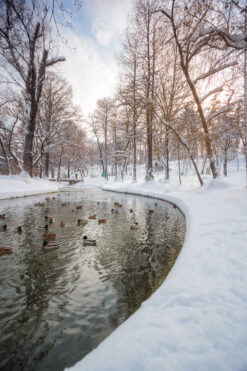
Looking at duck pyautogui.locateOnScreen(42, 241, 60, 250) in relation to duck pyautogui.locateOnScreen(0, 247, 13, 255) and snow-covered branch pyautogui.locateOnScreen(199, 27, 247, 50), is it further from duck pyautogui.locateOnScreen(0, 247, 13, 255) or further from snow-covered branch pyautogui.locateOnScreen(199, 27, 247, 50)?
snow-covered branch pyautogui.locateOnScreen(199, 27, 247, 50)

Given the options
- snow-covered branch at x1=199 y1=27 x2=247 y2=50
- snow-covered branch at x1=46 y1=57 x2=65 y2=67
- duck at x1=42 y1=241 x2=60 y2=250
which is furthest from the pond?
snow-covered branch at x1=46 y1=57 x2=65 y2=67

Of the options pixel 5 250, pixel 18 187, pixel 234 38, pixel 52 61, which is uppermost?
pixel 52 61

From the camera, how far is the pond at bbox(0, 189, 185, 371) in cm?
224

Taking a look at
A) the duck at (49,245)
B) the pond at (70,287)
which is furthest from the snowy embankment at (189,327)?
the duck at (49,245)

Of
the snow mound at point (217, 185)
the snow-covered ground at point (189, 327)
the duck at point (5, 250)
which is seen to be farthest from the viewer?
the snow mound at point (217, 185)

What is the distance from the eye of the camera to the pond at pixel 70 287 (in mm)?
2236

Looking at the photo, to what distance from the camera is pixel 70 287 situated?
3.38m

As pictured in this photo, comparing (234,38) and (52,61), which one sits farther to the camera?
(52,61)

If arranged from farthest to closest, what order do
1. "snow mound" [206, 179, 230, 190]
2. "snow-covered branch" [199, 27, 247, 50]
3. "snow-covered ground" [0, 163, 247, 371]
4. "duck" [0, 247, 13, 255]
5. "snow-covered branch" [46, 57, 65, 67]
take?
1. "snow-covered branch" [46, 57, 65, 67]
2. "snow mound" [206, 179, 230, 190]
3. "snow-covered branch" [199, 27, 247, 50]
4. "duck" [0, 247, 13, 255]
5. "snow-covered ground" [0, 163, 247, 371]

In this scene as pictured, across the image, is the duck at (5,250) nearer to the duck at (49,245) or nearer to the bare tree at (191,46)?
the duck at (49,245)

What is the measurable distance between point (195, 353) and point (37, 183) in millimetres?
19337

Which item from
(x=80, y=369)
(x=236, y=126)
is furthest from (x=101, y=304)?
(x=236, y=126)

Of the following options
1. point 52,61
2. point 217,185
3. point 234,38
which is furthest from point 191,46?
point 52,61

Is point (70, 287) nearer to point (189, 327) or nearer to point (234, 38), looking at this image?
point (189, 327)
